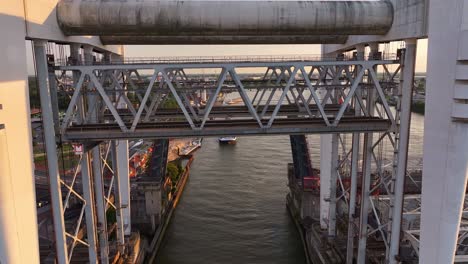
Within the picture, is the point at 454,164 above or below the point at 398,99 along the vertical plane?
below

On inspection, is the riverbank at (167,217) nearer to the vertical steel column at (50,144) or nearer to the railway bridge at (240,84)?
the railway bridge at (240,84)

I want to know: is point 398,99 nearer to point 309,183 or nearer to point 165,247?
point 309,183

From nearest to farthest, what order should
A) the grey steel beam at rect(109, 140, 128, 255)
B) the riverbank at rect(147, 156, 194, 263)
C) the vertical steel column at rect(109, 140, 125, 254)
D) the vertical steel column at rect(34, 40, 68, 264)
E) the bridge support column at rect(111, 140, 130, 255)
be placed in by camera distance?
the vertical steel column at rect(34, 40, 68, 264) < the vertical steel column at rect(109, 140, 125, 254) < the grey steel beam at rect(109, 140, 128, 255) < the bridge support column at rect(111, 140, 130, 255) < the riverbank at rect(147, 156, 194, 263)

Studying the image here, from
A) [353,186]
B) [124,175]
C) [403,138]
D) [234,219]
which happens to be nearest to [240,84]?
[403,138]

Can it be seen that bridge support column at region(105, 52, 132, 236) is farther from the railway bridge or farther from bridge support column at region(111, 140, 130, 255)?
the railway bridge

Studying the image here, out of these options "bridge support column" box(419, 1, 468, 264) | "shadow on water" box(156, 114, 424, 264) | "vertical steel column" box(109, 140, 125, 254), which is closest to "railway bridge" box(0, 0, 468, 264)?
"bridge support column" box(419, 1, 468, 264)

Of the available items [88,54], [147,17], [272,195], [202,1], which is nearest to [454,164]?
[202,1]
